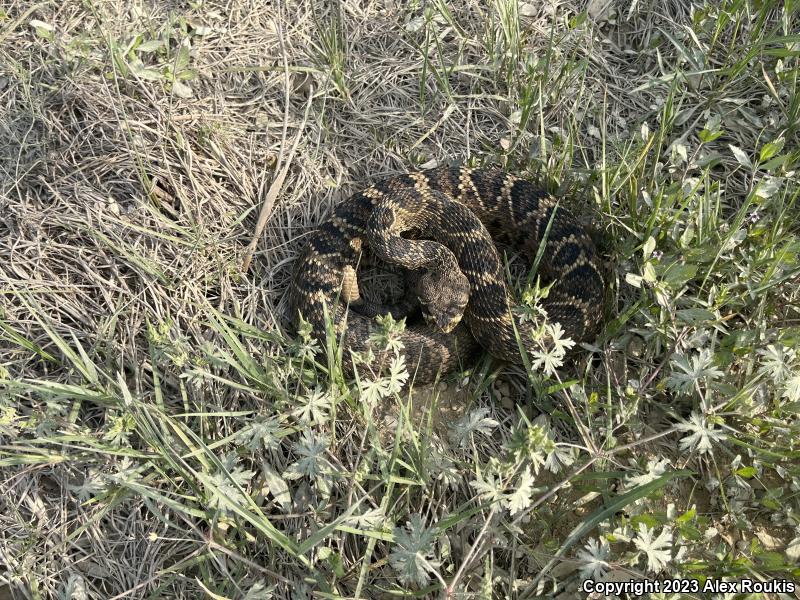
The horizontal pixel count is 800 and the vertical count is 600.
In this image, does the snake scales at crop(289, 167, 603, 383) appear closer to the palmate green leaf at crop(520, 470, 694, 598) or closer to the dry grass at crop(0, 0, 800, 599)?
the dry grass at crop(0, 0, 800, 599)

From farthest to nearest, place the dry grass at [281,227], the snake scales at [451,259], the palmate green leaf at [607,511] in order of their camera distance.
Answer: the snake scales at [451,259]
the dry grass at [281,227]
the palmate green leaf at [607,511]

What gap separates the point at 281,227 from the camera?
4852 mm

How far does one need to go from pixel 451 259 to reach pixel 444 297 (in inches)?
15.2

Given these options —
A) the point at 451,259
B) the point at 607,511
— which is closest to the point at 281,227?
the point at 451,259

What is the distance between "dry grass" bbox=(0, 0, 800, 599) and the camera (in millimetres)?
3576

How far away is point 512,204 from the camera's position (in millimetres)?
4859

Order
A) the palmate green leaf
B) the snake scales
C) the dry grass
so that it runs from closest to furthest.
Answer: the palmate green leaf → the dry grass → the snake scales

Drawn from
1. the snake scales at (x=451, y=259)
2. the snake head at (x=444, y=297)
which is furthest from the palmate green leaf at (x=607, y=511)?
the snake head at (x=444, y=297)

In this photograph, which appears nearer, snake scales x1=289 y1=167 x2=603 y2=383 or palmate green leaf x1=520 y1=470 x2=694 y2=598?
palmate green leaf x1=520 y1=470 x2=694 y2=598

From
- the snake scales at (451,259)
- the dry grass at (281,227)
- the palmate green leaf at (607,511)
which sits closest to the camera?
the palmate green leaf at (607,511)

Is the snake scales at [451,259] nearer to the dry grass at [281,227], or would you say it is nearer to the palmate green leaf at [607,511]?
the dry grass at [281,227]

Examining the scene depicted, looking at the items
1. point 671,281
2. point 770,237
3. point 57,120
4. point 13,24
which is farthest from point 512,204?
point 13,24

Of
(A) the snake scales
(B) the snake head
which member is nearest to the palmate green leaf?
(A) the snake scales

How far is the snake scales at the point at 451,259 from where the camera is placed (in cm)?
437
